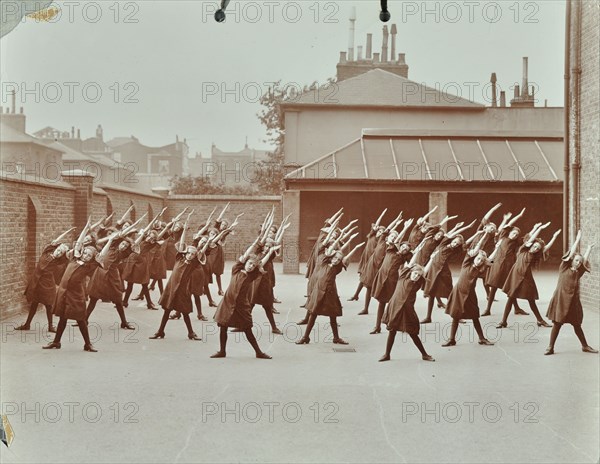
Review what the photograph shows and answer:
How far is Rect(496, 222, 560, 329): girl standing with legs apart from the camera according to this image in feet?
16.5

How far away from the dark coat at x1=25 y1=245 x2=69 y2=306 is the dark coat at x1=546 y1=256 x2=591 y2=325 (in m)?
4.04

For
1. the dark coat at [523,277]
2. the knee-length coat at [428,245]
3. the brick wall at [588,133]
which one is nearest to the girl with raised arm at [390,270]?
the knee-length coat at [428,245]

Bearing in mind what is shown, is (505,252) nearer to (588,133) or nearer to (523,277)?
(523,277)

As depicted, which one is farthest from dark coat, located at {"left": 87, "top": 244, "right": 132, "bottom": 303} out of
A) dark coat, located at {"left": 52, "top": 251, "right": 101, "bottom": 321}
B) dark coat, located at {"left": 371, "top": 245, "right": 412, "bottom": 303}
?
→ dark coat, located at {"left": 371, "top": 245, "right": 412, "bottom": 303}

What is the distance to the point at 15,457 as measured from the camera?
4.25 meters

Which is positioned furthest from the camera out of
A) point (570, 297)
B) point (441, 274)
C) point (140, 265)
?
point (140, 265)

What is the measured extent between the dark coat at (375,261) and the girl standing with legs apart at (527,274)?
1.08m

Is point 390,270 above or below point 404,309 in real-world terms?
above

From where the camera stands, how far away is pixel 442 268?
5.41 meters

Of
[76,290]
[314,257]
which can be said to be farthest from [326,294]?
[76,290]

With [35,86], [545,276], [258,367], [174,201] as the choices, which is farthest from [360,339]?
[35,86]

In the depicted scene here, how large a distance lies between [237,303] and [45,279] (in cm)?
163

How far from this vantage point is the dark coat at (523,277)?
16.5ft

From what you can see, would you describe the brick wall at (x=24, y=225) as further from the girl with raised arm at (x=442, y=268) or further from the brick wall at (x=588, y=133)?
the brick wall at (x=588, y=133)
